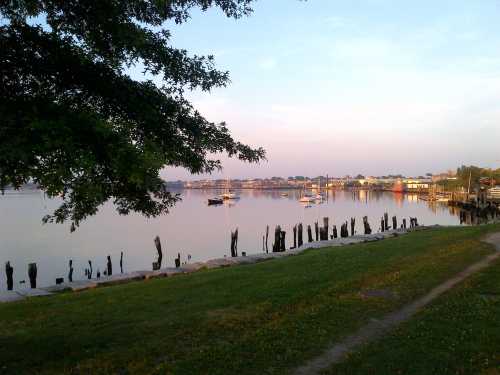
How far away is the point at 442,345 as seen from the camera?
7957 millimetres

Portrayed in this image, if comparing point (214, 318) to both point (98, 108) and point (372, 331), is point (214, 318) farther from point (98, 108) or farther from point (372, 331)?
point (98, 108)

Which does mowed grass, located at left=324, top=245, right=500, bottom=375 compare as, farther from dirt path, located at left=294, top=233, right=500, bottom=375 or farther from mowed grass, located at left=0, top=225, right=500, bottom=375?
mowed grass, located at left=0, top=225, right=500, bottom=375

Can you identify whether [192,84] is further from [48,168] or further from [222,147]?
[48,168]

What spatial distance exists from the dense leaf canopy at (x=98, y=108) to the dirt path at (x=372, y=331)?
3606 millimetres

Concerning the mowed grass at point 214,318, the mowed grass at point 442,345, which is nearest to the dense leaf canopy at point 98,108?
the mowed grass at point 214,318

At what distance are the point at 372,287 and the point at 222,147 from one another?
7155 mm

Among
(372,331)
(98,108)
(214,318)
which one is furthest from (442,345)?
(98,108)

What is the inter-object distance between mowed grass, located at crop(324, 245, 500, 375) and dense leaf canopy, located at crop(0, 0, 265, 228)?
156 inches

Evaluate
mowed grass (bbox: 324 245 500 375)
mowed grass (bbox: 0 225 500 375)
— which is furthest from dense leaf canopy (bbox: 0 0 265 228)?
mowed grass (bbox: 324 245 500 375)

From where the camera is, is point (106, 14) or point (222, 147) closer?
point (106, 14)

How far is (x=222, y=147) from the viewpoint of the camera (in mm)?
7824

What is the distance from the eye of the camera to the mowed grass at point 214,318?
306 inches

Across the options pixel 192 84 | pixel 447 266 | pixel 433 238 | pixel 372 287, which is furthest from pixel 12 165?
pixel 433 238

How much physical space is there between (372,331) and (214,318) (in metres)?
3.58
